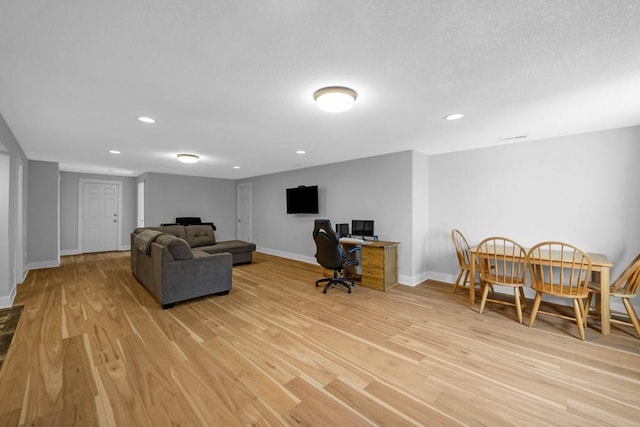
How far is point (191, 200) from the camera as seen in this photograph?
7539 millimetres

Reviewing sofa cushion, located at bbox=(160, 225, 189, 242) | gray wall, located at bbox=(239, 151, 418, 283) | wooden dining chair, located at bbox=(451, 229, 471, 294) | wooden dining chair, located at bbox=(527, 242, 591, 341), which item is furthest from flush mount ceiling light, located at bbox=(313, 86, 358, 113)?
sofa cushion, located at bbox=(160, 225, 189, 242)

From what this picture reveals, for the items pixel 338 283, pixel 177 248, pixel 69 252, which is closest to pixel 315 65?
pixel 177 248

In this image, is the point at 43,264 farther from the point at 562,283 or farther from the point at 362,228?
the point at 562,283

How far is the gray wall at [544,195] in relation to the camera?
10.2 ft

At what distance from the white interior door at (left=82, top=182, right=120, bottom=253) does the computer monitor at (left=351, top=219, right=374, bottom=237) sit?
7.25 meters

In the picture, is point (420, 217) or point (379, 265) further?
point (420, 217)

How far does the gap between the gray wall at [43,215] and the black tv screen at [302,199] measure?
16.4 feet

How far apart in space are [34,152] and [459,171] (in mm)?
7484

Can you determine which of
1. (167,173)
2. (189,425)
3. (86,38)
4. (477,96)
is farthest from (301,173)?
(189,425)

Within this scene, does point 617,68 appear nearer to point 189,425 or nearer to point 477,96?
point 477,96

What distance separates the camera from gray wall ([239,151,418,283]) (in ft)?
14.4

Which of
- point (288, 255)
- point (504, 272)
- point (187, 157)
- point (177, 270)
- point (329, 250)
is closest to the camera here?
point (504, 272)

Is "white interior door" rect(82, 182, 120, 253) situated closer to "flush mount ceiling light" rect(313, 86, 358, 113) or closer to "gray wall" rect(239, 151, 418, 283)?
"gray wall" rect(239, 151, 418, 283)

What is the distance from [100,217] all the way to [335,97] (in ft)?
27.8
